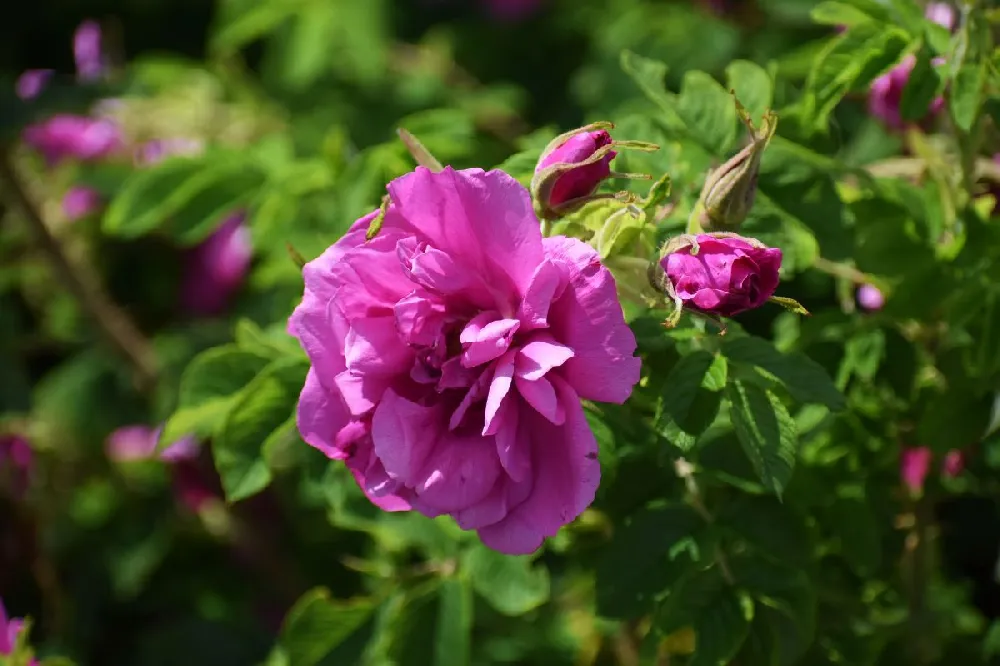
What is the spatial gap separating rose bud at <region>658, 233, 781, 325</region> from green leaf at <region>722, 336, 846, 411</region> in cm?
14

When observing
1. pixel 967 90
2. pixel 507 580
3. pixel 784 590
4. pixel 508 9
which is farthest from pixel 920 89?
pixel 508 9

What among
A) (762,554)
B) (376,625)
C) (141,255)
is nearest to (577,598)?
(376,625)

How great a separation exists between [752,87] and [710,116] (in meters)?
0.07

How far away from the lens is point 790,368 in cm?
119

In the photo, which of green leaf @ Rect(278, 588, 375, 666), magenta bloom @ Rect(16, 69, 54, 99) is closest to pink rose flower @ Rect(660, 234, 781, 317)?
green leaf @ Rect(278, 588, 375, 666)

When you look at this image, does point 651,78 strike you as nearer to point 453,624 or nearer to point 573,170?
point 573,170

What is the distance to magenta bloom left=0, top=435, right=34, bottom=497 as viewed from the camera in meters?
2.62

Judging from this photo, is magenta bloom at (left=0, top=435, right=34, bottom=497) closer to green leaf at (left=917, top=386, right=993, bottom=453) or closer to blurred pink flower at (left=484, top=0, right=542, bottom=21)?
blurred pink flower at (left=484, top=0, right=542, bottom=21)

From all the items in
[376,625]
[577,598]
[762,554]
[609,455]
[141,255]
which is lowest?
[577,598]

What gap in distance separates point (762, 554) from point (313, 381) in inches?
24.9

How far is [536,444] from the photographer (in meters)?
1.13

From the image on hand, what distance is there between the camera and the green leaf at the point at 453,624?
60.4 inches

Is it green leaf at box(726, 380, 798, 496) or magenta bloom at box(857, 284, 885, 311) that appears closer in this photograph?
green leaf at box(726, 380, 798, 496)

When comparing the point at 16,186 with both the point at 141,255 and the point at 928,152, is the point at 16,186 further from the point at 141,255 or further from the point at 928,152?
the point at 928,152
